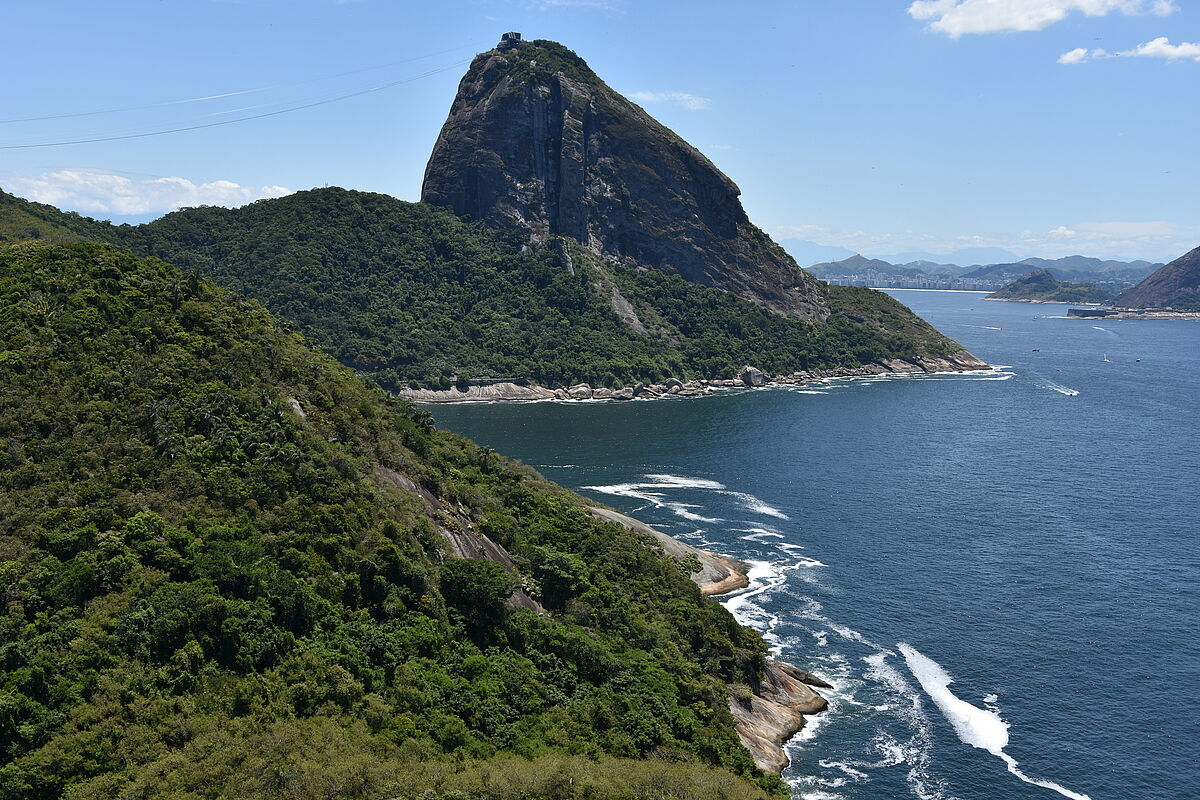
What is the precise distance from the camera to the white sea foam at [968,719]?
55.7 metres

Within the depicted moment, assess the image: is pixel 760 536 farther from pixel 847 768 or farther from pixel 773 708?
pixel 847 768

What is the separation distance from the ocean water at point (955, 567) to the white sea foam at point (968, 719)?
179 millimetres

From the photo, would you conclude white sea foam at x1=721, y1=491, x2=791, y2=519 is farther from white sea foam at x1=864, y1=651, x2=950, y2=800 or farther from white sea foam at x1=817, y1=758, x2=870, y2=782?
white sea foam at x1=817, y1=758, x2=870, y2=782

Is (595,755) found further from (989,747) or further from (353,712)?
(989,747)

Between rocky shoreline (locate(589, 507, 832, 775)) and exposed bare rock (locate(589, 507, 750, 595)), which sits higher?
exposed bare rock (locate(589, 507, 750, 595))

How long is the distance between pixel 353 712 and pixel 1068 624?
200ft

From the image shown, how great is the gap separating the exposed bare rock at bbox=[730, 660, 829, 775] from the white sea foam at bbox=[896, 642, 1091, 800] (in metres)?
8.44

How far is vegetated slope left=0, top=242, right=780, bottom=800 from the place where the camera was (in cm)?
3747

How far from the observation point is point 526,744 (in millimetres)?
45781

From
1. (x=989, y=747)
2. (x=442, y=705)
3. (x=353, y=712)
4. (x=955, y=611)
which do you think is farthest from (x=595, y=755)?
(x=955, y=611)

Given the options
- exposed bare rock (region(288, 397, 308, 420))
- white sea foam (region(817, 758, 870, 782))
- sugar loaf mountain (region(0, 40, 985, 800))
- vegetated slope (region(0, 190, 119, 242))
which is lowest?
white sea foam (region(817, 758, 870, 782))

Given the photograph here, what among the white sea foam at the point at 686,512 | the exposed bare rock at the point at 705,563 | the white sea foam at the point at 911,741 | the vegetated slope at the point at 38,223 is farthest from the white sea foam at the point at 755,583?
the vegetated slope at the point at 38,223

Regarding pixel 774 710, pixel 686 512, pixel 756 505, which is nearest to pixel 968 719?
pixel 774 710

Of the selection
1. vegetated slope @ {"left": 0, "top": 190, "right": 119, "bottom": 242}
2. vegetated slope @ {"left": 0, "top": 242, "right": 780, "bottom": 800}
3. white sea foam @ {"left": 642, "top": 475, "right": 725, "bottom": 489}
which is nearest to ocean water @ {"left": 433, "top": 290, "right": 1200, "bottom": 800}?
white sea foam @ {"left": 642, "top": 475, "right": 725, "bottom": 489}
